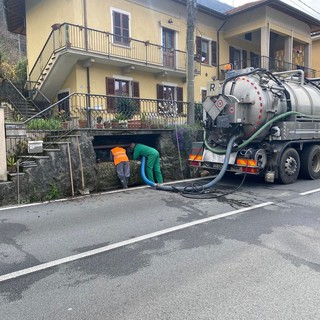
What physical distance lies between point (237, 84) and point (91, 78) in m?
A: 9.29

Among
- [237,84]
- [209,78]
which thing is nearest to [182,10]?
[209,78]

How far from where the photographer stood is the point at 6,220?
618cm

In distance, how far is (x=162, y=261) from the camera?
164 inches

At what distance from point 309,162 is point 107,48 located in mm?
11135

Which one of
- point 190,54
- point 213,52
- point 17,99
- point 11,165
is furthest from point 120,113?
point 213,52

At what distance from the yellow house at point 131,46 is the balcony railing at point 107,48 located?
46mm

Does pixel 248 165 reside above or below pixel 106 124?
below

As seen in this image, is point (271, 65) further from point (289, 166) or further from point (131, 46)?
point (289, 166)

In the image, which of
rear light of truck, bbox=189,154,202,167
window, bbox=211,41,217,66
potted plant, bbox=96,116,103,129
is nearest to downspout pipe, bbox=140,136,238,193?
rear light of truck, bbox=189,154,202,167

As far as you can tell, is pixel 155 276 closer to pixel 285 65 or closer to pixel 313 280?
pixel 313 280

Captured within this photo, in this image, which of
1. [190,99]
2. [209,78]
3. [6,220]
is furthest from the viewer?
[209,78]

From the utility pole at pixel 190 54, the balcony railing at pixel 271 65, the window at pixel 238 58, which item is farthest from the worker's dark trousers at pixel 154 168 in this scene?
the window at pixel 238 58

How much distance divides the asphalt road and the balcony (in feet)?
33.7

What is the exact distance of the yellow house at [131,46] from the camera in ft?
49.9
